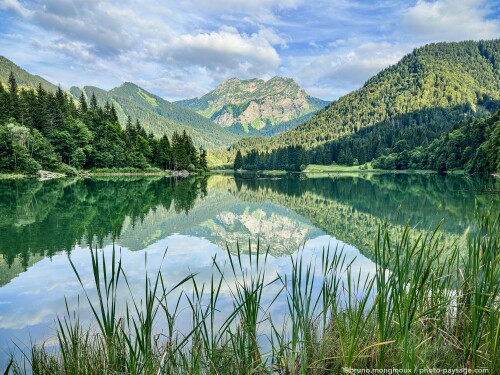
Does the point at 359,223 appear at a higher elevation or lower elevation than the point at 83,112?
lower

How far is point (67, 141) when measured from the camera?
75000 millimetres

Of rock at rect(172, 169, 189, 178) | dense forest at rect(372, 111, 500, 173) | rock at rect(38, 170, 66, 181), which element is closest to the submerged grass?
dense forest at rect(372, 111, 500, 173)

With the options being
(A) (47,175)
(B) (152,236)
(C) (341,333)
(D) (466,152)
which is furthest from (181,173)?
(C) (341,333)

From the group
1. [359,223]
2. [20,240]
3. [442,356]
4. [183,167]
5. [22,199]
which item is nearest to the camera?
[442,356]

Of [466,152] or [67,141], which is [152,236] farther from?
[466,152]

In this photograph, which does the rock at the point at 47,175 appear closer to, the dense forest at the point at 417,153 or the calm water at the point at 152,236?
the calm water at the point at 152,236

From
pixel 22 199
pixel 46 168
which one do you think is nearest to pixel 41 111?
pixel 46 168

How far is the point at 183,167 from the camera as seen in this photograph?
9950 centimetres

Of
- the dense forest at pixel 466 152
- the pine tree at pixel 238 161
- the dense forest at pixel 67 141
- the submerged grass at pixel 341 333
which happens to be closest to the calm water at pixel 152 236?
the submerged grass at pixel 341 333

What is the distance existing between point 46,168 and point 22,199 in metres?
44.4

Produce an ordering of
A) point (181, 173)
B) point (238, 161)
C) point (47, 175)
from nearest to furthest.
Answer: point (47, 175), point (181, 173), point (238, 161)

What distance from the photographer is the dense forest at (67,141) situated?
200 feet

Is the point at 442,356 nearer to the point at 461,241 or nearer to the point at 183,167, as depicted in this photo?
the point at 461,241

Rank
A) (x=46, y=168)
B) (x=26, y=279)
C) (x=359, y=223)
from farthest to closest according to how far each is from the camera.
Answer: (x=46, y=168), (x=359, y=223), (x=26, y=279)
